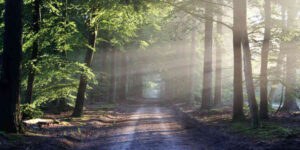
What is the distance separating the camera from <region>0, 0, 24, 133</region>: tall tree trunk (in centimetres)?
848

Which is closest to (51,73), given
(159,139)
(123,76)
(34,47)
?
(34,47)

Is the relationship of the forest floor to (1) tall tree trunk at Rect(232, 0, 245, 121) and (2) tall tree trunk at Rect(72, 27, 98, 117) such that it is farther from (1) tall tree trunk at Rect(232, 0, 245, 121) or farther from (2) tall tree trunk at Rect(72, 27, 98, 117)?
(2) tall tree trunk at Rect(72, 27, 98, 117)

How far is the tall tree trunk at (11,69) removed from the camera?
848cm

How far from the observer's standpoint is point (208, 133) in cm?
1118

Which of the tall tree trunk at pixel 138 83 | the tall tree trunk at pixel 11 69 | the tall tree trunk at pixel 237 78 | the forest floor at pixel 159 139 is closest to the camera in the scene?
the forest floor at pixel 159 139

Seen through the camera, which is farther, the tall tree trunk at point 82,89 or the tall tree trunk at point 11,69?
the tall tree trunk at point 82,89

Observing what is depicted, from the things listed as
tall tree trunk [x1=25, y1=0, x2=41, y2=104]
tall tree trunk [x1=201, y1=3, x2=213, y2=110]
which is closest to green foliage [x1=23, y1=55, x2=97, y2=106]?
tall tree trunk [x1=25, y1=0, x2=41, y2=104]

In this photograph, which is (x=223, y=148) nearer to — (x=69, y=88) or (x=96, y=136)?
(x=96, y=136)

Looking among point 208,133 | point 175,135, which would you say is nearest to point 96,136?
point 175,135

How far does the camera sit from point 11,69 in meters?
8.57

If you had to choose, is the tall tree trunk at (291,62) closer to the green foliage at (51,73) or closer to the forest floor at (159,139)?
the forest floor at (159,139)

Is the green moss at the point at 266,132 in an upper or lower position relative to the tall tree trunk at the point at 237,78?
lower

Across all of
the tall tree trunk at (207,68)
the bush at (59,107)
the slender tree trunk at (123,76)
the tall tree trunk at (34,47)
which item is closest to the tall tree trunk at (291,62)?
the tall tree trunk at (207,68)

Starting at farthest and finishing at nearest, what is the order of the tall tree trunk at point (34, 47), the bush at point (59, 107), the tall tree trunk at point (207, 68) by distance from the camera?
the tall tree trunk at point (207, 68)
the bush at point (59, 107)
the tall tree trunk at point (34, 47)
